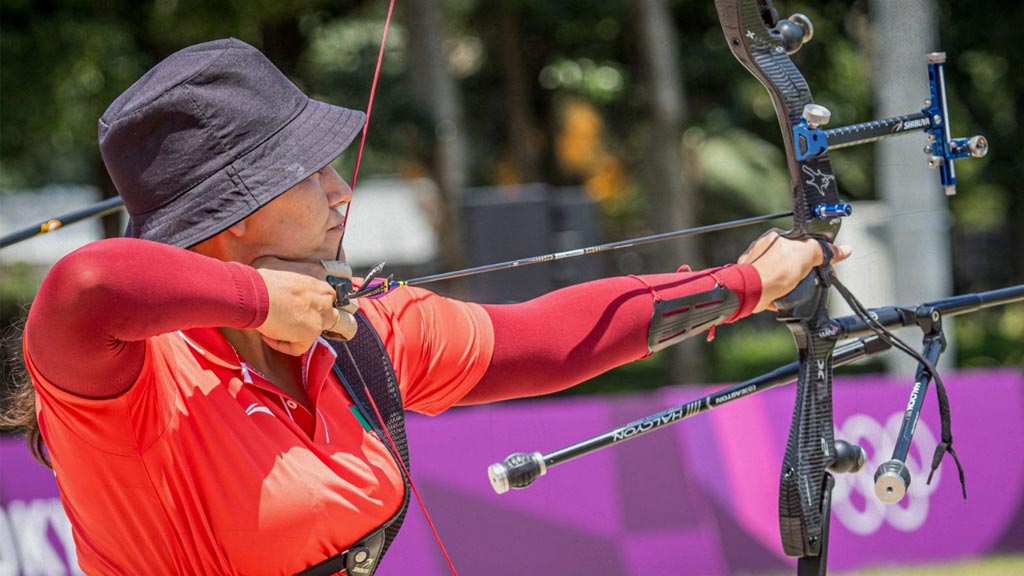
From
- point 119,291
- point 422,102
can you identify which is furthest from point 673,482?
point 422,102

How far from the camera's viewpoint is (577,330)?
218 centimetres

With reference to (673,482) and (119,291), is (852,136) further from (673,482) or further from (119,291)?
(673,482)

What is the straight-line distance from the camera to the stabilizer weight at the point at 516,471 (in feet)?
6.42

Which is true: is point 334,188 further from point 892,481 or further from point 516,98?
point 516,98

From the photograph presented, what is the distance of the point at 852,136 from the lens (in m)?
2.14

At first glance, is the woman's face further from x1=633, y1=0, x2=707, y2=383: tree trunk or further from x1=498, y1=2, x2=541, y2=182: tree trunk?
x1=498, y1=2, x2=541, y2=182: tree trunk

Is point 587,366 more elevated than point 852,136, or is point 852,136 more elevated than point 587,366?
point 852,136

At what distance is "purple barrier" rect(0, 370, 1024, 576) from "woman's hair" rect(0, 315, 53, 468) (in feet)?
11.4

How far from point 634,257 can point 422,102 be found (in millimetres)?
9159

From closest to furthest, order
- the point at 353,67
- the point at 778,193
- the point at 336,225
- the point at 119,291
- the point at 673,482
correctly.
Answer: the point at 119,291 < the point at 336,225 < the point at 673,482 < the point at 353,67 < the point at 778,193

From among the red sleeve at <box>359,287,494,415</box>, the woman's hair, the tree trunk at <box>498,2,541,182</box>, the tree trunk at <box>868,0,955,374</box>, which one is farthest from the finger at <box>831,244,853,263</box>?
the tree trunk at <box>498,2,541,182</box>

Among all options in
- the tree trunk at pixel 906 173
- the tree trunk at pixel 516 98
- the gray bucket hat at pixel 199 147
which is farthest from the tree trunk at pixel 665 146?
the gray bucket hat at pixel 199 147

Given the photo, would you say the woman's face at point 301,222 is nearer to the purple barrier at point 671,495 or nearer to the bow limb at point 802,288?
the bow limb at point 802,288

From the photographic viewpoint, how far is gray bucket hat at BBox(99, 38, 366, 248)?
5.82 feet
